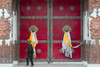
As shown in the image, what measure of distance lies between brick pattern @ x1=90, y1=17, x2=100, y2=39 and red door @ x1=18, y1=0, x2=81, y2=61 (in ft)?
4.63

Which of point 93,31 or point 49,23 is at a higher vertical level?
point 49,23

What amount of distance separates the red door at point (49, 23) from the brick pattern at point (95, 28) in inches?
55.5

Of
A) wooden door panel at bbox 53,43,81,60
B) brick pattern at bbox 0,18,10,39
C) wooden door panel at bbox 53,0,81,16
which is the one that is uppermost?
wooden door panel at bbox 53,0,81,16

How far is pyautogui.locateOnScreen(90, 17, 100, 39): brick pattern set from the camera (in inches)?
364

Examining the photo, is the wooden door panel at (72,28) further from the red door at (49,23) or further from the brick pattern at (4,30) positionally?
the brick pattern at (4,30)

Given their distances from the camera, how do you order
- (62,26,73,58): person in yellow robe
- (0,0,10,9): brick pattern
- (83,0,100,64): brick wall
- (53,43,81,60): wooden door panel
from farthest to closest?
(53,43,81,60): wooden door panel < (62,26,73,58): person in yellow robe < (0,0,10,9): brick pattern < (83,0,100,64): brick wall

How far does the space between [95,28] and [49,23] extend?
257 cm

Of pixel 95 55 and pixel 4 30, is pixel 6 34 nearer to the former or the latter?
pixel 4 30

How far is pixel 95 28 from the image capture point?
9273 millimetres

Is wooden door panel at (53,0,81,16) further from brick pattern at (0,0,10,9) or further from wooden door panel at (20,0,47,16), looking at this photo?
brick pattern at (0,0,10,9)

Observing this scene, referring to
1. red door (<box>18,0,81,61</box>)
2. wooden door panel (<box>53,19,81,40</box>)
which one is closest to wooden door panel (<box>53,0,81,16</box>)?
red door (<box>18,0,81,61</box>)

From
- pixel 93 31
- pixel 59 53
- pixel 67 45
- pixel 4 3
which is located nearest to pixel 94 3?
pixel 93 31

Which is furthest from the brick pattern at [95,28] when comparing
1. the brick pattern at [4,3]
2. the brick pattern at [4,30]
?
the brick pattern at [4,3]

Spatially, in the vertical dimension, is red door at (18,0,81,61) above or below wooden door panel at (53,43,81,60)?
above
